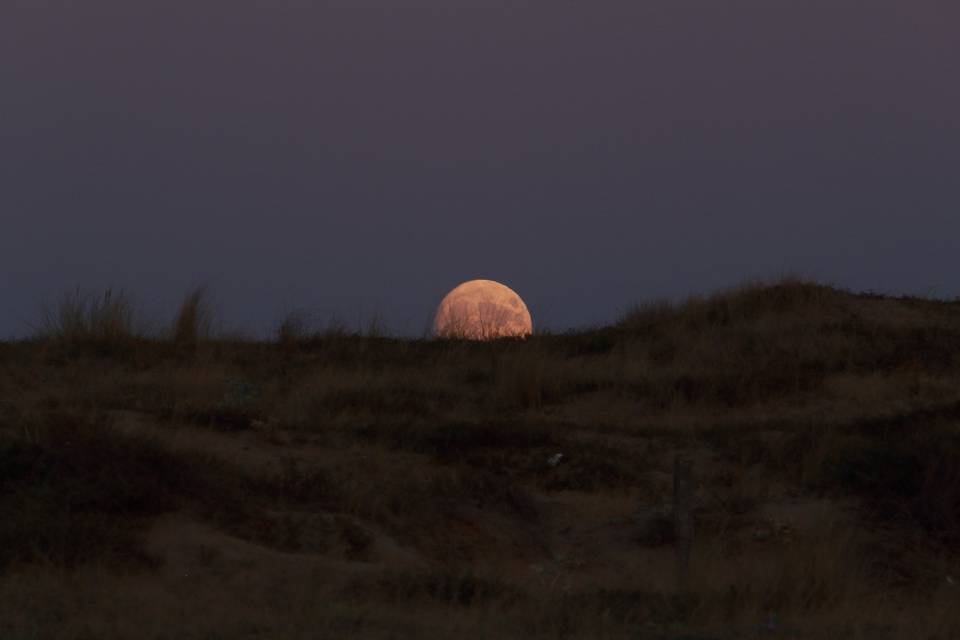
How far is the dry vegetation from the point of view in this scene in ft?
21.3

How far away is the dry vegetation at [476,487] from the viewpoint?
21.3ft

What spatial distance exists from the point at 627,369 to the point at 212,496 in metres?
8.67

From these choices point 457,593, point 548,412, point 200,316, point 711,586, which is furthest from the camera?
point 200,316

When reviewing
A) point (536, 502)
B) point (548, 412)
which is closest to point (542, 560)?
point (536, 502)

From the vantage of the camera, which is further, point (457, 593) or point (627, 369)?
point (627, 369)

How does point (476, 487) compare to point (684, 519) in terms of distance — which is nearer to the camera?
point (684, 519)

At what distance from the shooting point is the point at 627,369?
52.6ft

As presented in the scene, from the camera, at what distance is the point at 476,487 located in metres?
9.80

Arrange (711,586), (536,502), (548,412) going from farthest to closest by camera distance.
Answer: (548,412)
(536,502)
(711,586)

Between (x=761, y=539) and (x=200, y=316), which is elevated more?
(x=200, y=316)

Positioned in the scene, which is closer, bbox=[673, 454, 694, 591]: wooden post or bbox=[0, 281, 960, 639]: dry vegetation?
bbox=[0, 281, 960, 639]: dry vegetation

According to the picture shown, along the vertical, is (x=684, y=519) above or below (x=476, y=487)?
below

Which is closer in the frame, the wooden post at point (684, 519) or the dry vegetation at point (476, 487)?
the dry vegetation at point (476, 487)

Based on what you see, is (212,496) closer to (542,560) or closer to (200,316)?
(542,560)
